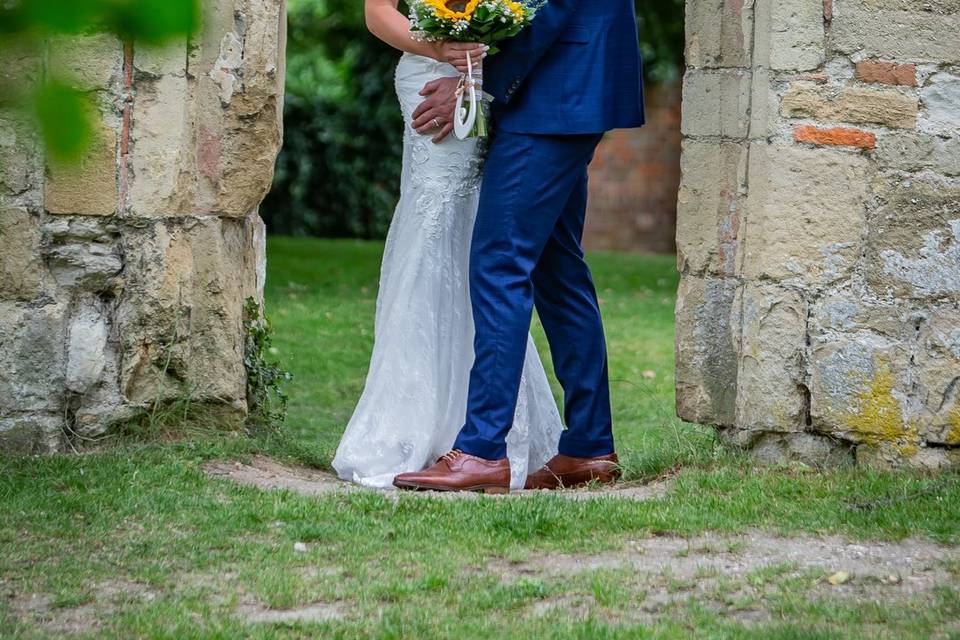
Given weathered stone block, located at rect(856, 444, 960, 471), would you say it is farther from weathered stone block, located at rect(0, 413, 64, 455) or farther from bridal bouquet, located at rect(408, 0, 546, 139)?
weathered stone block, located at rect(0, 413, 64, 455)

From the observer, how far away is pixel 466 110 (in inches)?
160

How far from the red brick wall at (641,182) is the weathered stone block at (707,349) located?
37.0 feet

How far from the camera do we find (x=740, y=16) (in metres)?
4.10

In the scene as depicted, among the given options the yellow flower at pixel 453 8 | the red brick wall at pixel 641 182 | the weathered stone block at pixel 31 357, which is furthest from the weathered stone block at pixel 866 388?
the red brick wall at pixel 641 182

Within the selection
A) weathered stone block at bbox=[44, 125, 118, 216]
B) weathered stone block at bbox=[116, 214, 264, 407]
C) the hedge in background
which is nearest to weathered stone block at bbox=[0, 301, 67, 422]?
weathered stone block at bbox=[116, 214, 264, 407]

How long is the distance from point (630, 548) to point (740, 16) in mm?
1729

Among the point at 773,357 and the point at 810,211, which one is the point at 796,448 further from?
the point at 810,211

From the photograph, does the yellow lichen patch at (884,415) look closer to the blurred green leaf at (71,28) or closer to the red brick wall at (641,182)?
the blurred green leaf at (71,28)

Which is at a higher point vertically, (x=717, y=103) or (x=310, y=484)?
(x=717, y=103)

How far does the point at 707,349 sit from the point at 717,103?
77cm

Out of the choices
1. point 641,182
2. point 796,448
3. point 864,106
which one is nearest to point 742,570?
point 796,448

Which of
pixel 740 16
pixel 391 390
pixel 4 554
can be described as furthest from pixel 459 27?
pixel 4 554

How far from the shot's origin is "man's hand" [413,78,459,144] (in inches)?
163

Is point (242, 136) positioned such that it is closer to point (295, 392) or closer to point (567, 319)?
point (567, 319)
